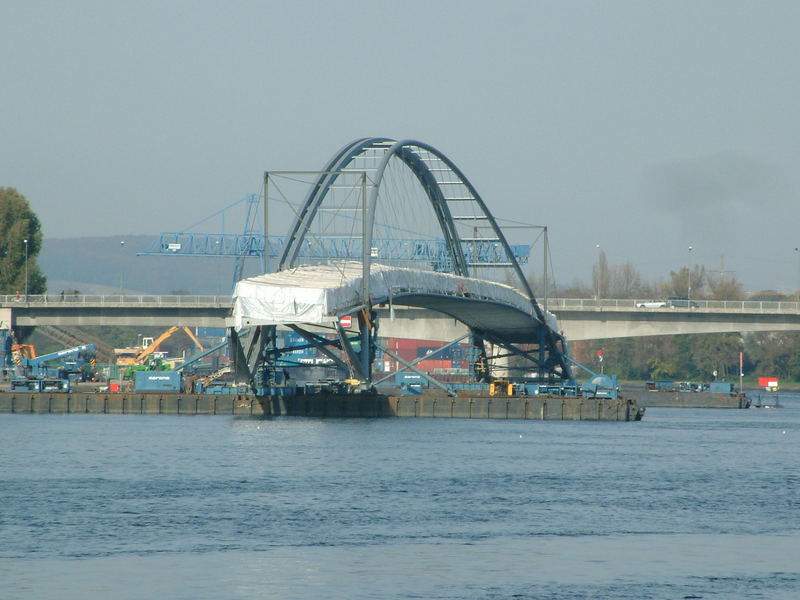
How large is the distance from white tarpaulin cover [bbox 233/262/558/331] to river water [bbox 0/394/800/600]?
21.2ft

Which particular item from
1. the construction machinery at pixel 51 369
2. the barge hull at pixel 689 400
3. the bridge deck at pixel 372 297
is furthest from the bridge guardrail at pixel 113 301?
the barge hull at pixel 689 400

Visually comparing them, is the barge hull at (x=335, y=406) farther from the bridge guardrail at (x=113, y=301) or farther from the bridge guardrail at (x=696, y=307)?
the bridge guardrail at (x=696, y=307)

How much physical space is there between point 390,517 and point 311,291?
35.2 m

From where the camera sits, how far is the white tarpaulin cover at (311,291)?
7538 cm

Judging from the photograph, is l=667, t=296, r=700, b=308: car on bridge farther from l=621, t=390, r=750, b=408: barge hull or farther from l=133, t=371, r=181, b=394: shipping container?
l=133, t=371, r=181, b=394: shipping container

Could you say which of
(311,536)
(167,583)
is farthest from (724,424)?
(167,583)

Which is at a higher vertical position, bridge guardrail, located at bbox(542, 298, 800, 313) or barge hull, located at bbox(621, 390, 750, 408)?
bridge guardrail, located at bbox(542, 298, 800, 313)

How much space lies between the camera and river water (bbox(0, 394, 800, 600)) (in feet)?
102

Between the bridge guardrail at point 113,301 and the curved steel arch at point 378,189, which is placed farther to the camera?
the bridge guardrail at point 113,301

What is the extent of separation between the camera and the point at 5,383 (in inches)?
4343

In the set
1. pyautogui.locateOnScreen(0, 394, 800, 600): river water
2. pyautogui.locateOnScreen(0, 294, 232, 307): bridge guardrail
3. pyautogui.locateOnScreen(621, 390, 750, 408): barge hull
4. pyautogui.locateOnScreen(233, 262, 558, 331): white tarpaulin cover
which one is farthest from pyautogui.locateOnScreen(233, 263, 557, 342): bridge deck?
pyautogui.locateOnScreen(0, 294, 232, 307): bridge guardrail

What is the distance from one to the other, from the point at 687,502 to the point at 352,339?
130 feet

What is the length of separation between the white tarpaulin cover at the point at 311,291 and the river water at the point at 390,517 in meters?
6.45

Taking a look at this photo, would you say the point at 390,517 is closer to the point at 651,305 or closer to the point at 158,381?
the point at 158,381
